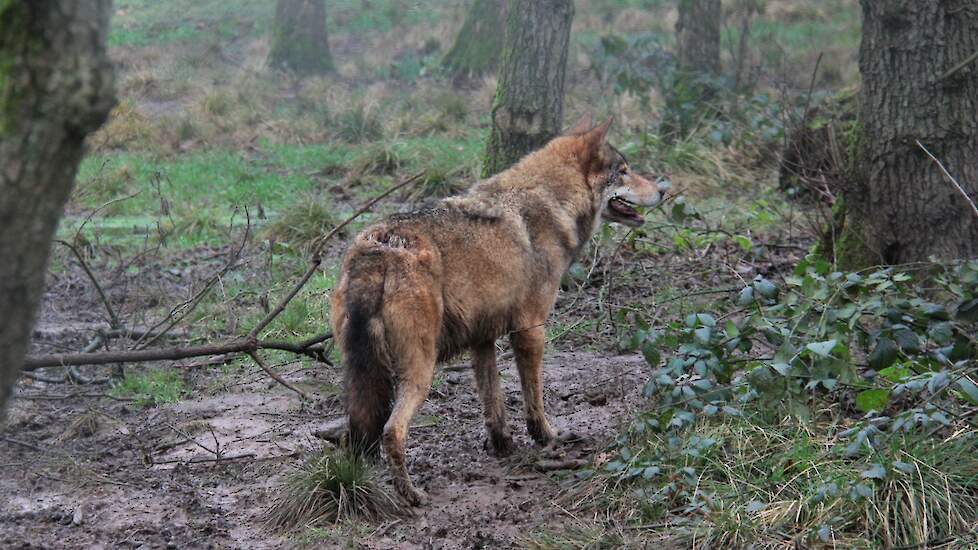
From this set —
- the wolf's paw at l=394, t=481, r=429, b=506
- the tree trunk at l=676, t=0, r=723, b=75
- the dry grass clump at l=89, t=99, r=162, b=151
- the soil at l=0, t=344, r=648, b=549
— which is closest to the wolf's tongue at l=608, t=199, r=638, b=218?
the soil at l=0, t=344, r=648, b=549

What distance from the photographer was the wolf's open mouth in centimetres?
682

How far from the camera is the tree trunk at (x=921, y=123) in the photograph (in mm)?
6566

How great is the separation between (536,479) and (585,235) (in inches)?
68.5

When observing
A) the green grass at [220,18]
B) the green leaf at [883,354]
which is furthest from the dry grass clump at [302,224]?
the green grass at [220,18]

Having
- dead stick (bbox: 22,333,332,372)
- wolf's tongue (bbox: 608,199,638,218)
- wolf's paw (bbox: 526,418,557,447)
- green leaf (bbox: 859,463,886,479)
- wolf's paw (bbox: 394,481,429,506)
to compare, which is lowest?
wolf's paw (bbox: 526,418,557,447)

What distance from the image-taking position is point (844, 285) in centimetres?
498

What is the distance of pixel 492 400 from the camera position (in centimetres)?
619

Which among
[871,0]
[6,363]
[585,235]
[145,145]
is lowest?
[145,145]

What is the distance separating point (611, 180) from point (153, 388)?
380 centimetres

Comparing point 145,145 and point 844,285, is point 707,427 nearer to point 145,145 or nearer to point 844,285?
point 844,285

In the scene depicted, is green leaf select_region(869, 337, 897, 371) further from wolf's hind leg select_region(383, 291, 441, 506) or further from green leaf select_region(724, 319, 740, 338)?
wolf's hind leg select_region(383, 291, 441, 506)

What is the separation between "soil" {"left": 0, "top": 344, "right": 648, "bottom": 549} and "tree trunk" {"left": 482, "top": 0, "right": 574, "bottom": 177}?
2.60 meters

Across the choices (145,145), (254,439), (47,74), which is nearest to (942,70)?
(254,439)

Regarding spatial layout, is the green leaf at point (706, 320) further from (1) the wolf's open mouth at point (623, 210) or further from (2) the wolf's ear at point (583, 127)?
(2) the wolf's ear at point (583, 127)
